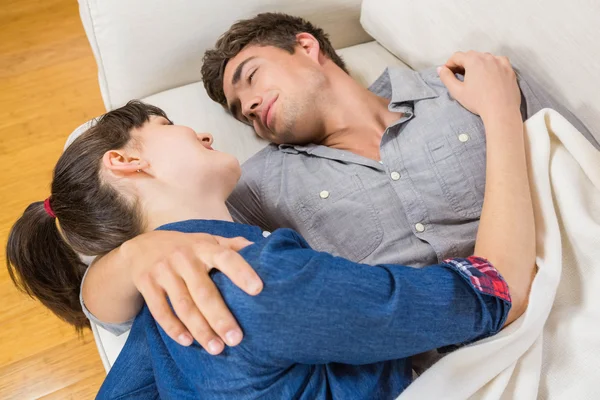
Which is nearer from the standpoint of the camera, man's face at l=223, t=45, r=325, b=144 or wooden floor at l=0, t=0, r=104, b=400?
man's face at l=223, t=45, r=325, b=144

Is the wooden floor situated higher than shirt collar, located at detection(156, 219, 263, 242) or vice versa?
shirt collar, located at detection(156, 219, 263, 242)

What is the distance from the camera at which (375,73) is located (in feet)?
5.13

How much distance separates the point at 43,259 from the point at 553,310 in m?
0.96

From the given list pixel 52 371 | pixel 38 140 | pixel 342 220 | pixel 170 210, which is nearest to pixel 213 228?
pixel 170 210

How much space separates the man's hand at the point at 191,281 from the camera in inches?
27.8

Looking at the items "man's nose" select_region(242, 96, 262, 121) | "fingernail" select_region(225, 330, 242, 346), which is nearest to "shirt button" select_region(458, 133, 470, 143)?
"man's nose" select_region(242, 96, 262, 121)

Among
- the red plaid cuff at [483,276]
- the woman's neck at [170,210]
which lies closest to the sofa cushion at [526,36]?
the red plaid cuff at [483,276]

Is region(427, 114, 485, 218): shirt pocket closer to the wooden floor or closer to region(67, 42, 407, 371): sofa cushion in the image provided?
region(67, 42, 407, 371): sofa cushion

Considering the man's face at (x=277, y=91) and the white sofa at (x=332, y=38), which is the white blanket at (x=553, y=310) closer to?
the white sofa at (x=332, y=38)

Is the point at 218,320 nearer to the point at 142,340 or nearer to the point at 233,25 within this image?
the point at 142,340

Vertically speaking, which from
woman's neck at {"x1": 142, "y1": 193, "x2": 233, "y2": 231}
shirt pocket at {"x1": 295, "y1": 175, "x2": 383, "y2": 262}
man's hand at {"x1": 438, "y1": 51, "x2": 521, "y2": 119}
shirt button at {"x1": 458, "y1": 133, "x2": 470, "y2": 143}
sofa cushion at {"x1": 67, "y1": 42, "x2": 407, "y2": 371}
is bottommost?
sofa cushion at {"x1": 67, "y1": 42, "x2": 407, "y2": 371}

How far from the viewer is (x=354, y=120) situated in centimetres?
129

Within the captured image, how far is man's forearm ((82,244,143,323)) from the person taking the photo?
2.95ft

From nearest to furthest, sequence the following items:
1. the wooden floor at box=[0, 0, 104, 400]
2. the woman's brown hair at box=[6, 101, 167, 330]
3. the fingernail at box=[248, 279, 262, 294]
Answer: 1. the fingernail at box=[248, 279, 262, 294]
2. the woman's brown hair at box=[6, 101, 167, 330]
3. the wooden floor at box=[0, 0, 104, 400]
